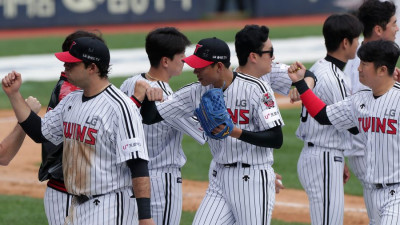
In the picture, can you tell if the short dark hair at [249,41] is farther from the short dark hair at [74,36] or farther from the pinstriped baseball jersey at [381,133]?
the short dark hair at [74,36]

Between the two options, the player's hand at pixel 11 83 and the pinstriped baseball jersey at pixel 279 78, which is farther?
the pinstriped baseball jersey at pixel 279 78

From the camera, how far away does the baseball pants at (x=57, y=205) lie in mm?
5926

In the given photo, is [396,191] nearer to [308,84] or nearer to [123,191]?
[308,84]

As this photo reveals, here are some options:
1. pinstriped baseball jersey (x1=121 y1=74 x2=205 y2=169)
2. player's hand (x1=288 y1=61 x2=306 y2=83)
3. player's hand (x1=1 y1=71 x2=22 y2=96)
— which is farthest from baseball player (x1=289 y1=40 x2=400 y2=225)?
player's hand (x1=1 y1=71 x2=22 y2=96)

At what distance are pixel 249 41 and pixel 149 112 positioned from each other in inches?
35.5

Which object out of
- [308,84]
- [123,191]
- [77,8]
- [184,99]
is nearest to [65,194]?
[123,191]

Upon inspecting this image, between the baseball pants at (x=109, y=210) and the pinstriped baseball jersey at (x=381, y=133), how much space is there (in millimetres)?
1755

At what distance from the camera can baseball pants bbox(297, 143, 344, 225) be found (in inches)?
272

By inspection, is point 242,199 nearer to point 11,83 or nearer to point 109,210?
point 109,210

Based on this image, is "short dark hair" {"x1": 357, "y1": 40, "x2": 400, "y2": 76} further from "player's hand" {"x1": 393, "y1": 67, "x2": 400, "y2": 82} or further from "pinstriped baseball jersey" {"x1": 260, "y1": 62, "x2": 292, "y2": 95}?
"pinstriped baseball jersey" {"x1": 260, "y1": 62, "x2": 292, "y2": 95}

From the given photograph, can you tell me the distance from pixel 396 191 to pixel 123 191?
6.33 ft

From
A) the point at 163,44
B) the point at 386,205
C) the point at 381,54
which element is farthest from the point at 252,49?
the point at 386,205

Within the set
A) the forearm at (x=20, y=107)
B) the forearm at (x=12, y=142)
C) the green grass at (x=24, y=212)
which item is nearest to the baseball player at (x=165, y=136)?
the forearm at (x=12, y=142)

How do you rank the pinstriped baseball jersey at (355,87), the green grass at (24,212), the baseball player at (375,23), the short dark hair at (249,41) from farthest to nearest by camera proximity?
the green grass at (24,212) < the baseball player at (375,23) < the pinstriped baseball jersey at (355,87) < the short dark hair at (249,41)
